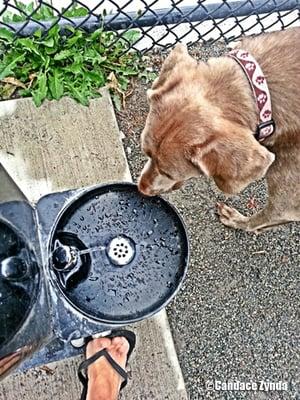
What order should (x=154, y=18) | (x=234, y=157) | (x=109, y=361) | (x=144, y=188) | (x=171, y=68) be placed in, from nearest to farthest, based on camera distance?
(x=234, y=157), (x=171, y=68), (x=144, y=188), (x=109, y=361), (x=154, y=18)

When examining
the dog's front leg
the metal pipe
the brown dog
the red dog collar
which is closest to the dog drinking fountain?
the brown dog

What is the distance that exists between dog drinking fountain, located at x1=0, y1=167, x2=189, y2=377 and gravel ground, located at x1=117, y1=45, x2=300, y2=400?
1.89ft

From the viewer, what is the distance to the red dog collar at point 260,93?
2842mm

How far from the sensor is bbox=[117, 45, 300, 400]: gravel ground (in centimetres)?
371

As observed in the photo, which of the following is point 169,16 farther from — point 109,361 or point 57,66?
point 109,361

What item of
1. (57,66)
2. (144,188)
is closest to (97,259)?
(144,188)

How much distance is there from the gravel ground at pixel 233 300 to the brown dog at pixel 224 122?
2.63 ft

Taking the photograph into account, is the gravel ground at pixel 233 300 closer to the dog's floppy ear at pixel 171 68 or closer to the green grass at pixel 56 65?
the green grass at pixel 56 65

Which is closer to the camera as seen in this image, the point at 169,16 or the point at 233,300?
the point at 233,300

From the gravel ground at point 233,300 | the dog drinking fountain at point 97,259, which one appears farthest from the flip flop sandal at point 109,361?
the gravel ground at point 233,300

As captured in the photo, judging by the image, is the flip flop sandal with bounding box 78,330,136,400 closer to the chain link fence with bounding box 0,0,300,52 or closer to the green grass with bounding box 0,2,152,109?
the green grass with bounding box 0,2,152,109

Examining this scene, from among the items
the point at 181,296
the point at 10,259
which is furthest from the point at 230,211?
the point at 10,259

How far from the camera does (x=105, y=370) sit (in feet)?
11.6

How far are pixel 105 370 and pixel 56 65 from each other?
182cm
